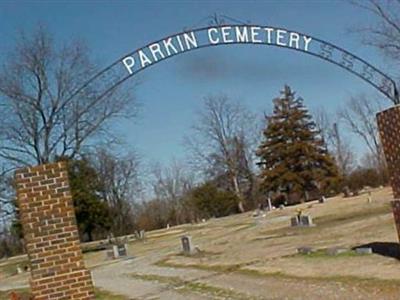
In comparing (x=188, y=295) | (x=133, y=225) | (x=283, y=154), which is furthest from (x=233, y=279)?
(x=133, y=225)

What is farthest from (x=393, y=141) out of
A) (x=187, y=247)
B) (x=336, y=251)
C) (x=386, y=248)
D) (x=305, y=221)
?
(x=305, y=221)

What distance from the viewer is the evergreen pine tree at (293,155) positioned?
7150 cm

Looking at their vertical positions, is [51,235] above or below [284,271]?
above

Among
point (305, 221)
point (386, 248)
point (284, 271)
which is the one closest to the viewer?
point (284, 271)

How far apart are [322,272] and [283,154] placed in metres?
57.4

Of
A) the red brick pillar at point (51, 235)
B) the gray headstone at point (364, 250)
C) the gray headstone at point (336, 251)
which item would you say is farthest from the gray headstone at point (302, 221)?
the red brick pillar at point (51, 235)

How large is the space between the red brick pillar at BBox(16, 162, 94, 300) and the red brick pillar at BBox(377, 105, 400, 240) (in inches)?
243

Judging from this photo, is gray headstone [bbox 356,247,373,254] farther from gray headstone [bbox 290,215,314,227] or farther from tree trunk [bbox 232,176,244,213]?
tree trunk [bbox 232,176,244,213]

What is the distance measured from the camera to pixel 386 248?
1705 cm

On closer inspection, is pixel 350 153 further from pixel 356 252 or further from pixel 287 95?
pixel 356 252

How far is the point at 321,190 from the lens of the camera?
2827 inches

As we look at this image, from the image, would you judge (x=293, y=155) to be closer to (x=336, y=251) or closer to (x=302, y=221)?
(x=302, y=221)

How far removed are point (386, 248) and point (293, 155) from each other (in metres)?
55.2

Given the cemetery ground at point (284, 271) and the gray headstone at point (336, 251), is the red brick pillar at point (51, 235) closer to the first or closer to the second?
the cemetery ground at point (284, 271)
